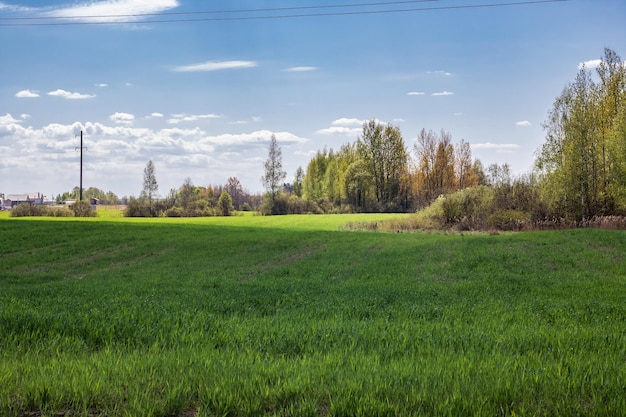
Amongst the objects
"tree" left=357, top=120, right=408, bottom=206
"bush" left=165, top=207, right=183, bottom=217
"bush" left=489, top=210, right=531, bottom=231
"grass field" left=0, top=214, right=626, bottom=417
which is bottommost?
"grass field" left=0, top=214, right=626, bottom=417

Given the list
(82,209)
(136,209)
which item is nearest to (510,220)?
(136,209)

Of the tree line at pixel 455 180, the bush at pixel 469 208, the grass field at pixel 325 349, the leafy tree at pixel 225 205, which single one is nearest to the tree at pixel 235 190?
the tree line at pixel 455 180

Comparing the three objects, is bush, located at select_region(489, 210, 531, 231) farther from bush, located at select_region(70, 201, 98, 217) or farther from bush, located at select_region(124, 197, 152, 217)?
bush, located at select_region(70, 201, 98, 217)

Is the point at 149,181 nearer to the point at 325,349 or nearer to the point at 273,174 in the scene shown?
the point at 273,174

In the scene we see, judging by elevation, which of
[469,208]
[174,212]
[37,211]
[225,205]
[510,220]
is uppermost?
[225,205]

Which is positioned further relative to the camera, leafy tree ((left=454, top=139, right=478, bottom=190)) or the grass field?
leafy tree ((left=454, top=139, right=478, bottom=190))

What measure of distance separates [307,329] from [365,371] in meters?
2.62

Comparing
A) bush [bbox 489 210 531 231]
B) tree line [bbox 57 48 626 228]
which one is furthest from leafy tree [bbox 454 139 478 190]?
bush [bbox 489 210 531 231]

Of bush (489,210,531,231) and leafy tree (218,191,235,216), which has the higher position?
leafy tree (218,191,235,216)

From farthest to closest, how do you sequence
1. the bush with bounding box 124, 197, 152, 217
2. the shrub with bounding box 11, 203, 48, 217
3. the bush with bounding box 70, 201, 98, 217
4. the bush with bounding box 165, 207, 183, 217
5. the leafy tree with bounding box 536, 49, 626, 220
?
the bush with bounding box 124, 197, 152, 217, the bush with bounding box 165, 207, 183, 217, the bush with bounding box 70, 201, 98, 217, the shrub with bounding box 11, 203, 48, 217, the leafy tree with bounding box 536, 49, 626, 220

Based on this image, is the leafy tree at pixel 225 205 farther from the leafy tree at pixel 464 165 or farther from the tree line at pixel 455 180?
the leafy tree at pixel 464 165

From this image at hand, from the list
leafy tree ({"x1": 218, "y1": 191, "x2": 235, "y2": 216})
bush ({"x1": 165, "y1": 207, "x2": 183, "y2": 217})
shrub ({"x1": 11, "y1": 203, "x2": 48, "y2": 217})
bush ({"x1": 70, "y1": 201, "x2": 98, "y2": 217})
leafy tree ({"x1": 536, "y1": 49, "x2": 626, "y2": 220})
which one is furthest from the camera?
leafy tree ({"x1": 218, "y1": 191, "x2": 235, "y2": 216})

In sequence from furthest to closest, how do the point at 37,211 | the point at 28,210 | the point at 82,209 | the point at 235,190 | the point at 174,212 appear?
1. the point at 235,190
2. the point at 174,212
3. the point at 82,209
4. the point at 37,211
5. the point at 28,210

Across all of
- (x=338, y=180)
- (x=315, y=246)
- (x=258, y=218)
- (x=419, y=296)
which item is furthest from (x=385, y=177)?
(x=419, y=296)
